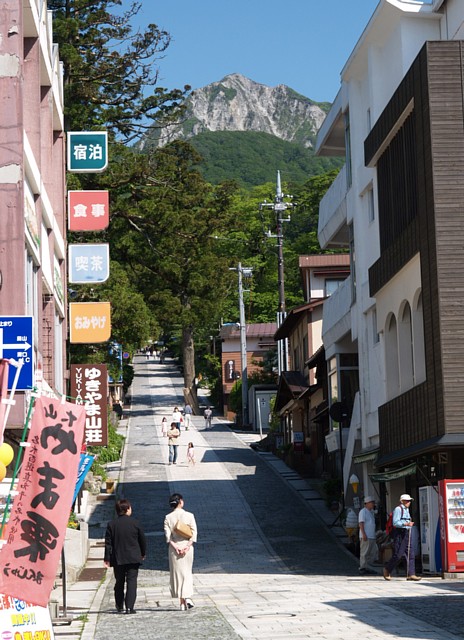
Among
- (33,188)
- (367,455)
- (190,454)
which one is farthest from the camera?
(190,454)

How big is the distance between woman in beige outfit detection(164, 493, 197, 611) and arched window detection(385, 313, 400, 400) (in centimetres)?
1209

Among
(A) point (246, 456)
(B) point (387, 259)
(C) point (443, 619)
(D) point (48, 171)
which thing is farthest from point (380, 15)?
(A) point (246, 456)

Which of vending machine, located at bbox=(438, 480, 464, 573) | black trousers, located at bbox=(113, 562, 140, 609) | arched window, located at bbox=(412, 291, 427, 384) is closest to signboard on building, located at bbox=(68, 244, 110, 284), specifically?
arched window, located at bbox=(412, 291, 427, 384)

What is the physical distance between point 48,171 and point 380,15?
932cm

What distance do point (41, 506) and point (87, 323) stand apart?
1986 centimetres

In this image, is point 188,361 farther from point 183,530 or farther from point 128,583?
point 128,583

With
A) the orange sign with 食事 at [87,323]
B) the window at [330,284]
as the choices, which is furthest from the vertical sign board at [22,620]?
the window at [330,284]

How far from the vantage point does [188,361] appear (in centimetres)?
7425

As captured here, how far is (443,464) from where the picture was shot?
23406 mm

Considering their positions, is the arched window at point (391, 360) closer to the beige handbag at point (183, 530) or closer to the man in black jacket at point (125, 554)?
the beige handbag at point (183, 530)

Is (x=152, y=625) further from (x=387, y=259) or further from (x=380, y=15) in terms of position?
(x=380, y=15)

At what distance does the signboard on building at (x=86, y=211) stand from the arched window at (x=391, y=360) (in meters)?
8.25

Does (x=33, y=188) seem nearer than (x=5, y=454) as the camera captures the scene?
No

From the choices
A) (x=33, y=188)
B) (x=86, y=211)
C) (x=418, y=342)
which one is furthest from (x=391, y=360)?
(x=33, y=188)
